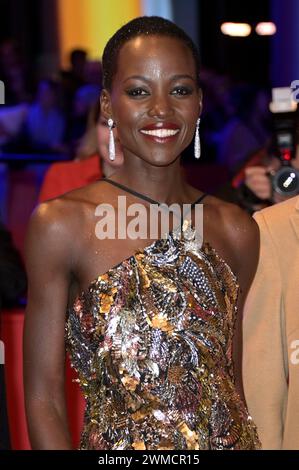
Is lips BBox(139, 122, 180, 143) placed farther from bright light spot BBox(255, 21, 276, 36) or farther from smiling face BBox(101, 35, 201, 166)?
bright light spot BBox(255, 21, 276, 36)

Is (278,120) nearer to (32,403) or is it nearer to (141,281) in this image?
(141,281)

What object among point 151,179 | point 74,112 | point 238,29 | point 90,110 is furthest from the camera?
point 238,29

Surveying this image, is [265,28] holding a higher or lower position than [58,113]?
higher

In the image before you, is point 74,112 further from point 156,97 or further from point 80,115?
point 156,97

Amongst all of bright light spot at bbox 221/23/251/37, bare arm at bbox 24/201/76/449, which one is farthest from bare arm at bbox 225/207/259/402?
bright light spot at bbox 221/23/251/37

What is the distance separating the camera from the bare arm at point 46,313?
2773mm

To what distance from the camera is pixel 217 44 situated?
15484 millimetres

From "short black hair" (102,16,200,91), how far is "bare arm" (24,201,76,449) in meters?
0.43

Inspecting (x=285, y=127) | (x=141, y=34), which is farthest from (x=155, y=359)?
(x=285, y=127)

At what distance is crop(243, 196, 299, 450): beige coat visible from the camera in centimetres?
338

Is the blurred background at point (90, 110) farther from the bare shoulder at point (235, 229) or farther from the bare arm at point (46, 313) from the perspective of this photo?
the bare arm at point (46, 313)

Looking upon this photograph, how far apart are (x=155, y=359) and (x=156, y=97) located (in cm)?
66

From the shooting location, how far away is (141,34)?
2.94 metres

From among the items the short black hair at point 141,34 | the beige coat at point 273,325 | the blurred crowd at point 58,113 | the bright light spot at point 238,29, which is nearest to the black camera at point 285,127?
the beige coat at point 273,325
